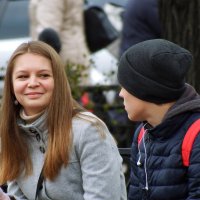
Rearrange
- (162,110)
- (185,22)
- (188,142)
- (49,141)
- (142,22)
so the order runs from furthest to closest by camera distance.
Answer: (142,22), (185,22), (49,141), (162,110), (188,142)

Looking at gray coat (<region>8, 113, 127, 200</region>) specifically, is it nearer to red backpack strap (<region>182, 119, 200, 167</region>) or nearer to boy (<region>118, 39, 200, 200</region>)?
boy (<region>118, 39, 200, 200</region>)

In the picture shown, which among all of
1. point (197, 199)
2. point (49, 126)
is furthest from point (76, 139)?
point (197, 199)

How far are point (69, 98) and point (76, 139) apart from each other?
0.21m

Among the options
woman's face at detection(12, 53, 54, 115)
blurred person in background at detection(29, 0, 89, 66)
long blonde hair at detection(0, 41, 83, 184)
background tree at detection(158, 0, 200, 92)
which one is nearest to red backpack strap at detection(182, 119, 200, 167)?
long blonde hair at detection(0, 41, 83, 184)

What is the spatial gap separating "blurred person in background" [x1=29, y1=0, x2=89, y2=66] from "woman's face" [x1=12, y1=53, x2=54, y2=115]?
336 centimetres

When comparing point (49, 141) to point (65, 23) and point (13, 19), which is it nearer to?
point (65, 23)

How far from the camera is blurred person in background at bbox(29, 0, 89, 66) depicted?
7.80 meters

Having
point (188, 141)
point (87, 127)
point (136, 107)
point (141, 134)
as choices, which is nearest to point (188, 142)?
point (188, 141)

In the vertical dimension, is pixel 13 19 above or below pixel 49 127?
below

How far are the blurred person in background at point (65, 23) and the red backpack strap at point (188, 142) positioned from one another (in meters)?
4.02

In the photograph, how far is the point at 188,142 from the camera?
3.75 m

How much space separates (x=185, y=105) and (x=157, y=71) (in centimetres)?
19

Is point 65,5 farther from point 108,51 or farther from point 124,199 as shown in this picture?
point 124,199

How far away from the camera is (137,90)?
3900mm
